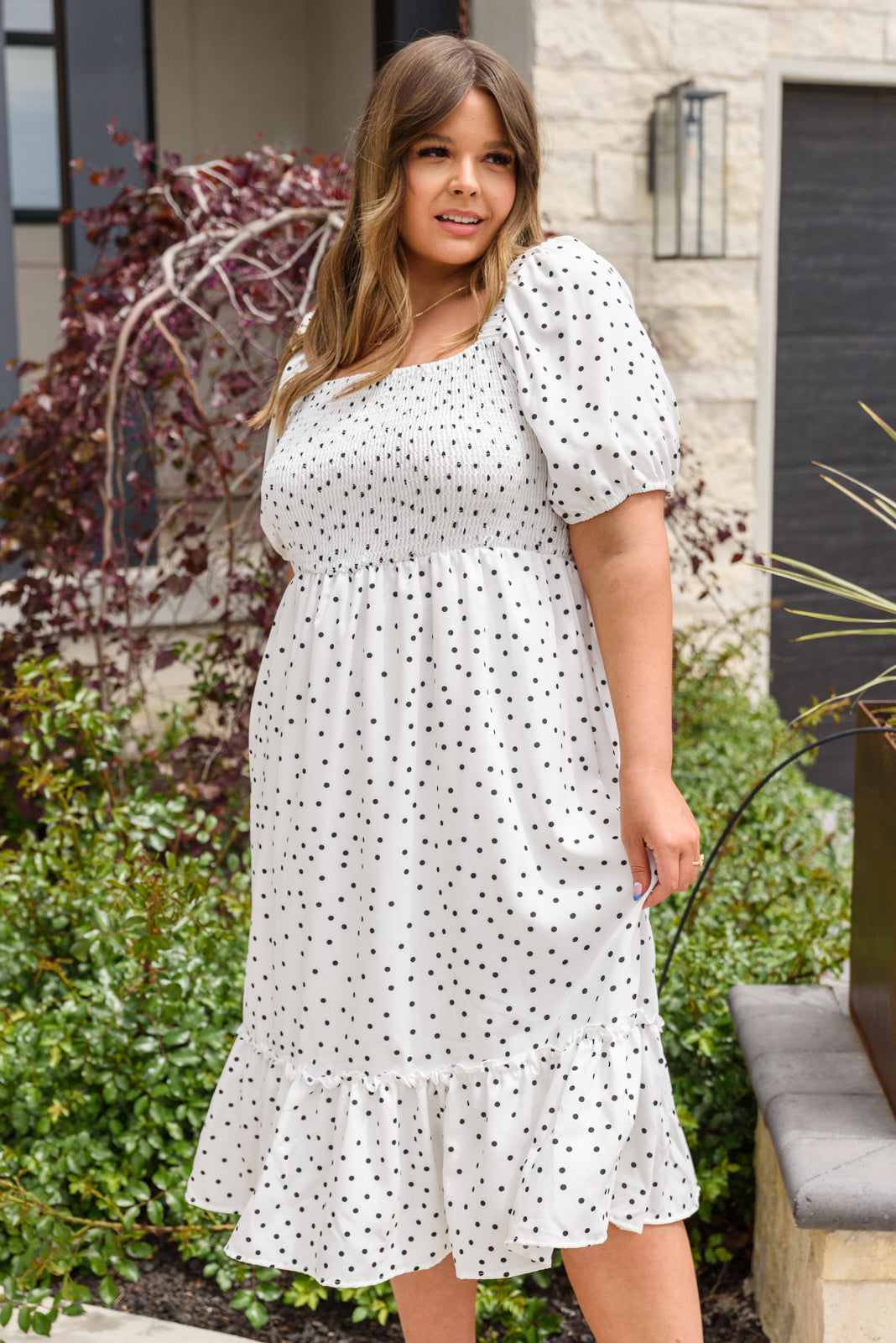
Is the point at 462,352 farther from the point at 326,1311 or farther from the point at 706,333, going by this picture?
the point at 706,333

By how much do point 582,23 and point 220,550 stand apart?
1.76 metres

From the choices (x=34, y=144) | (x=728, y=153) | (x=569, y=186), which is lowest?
(x=569, y=186)

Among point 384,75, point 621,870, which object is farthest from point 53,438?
point 621,870

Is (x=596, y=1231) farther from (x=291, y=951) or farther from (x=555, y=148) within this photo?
(x=555, y=148)

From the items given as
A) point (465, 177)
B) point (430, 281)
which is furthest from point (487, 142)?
point (430, 281)

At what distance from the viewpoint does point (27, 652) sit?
2.94m

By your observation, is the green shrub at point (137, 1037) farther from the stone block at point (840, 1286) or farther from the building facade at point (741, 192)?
the building facade at point (741, 192)

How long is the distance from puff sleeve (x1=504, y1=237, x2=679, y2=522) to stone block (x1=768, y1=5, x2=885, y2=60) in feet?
9.30

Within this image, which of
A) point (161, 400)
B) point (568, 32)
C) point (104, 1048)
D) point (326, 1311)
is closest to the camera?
point (326, 1311)

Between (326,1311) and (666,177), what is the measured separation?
3.00 m

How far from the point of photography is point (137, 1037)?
2057 mm

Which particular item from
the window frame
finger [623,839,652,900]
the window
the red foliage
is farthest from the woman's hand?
the window

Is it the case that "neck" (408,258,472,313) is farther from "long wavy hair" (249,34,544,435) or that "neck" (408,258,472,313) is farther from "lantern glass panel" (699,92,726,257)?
"lantern glass panel" (699,92,726,257)

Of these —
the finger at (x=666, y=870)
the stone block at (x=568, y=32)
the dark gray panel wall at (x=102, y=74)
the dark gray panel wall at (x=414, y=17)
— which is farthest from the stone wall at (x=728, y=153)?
the finger at (x=666, y=870)
